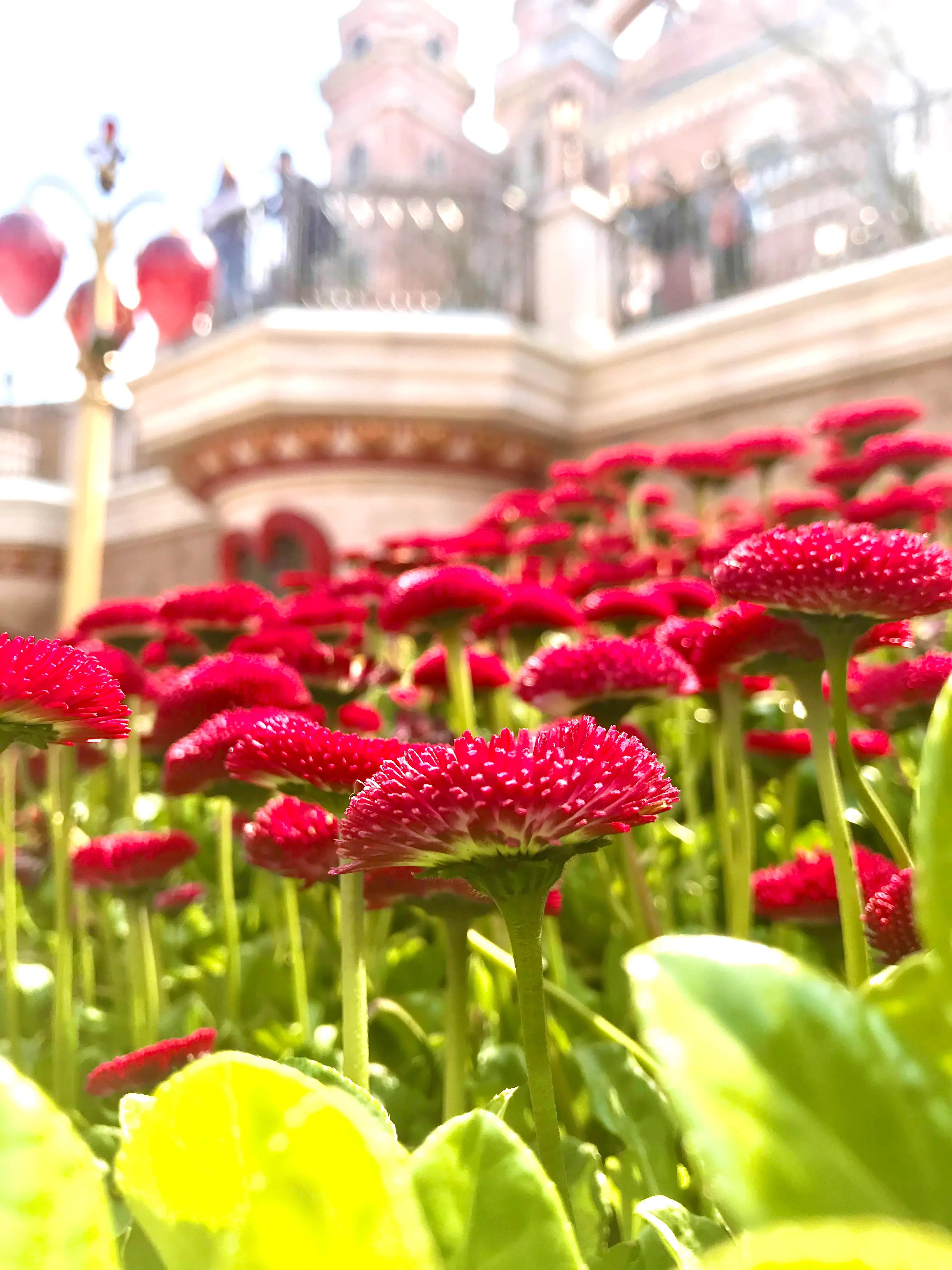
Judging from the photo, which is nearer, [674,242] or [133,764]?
[133,764]

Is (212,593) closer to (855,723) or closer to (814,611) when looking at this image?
(814,611)

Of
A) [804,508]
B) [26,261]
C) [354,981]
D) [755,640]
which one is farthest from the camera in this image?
[26,261]

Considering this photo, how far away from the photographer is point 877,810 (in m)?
0.38

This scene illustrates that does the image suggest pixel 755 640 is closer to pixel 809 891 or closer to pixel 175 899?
pixel 809 891

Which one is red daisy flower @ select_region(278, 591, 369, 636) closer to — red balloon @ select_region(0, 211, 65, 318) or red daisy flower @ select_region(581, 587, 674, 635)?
red daisy flower @ select_region(581, 587, 674, 635)

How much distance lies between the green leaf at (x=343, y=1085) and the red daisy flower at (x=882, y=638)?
268 mm

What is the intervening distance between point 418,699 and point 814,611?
2.02ft

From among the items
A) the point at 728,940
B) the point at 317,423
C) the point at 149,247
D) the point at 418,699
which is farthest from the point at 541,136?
the point at 728,940

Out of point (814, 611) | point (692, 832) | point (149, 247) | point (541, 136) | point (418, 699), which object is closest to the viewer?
point (814, 611)

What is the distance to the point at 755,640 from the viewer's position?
407mm

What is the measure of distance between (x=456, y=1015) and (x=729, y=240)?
3.59 metres

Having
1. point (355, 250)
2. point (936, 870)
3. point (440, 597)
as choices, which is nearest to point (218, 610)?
point (440, 597)

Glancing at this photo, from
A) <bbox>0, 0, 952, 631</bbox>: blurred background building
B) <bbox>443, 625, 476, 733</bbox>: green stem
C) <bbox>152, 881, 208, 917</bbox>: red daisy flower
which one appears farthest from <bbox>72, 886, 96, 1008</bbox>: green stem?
<bbox>0, 0, 952, 631</bbox>: blurred background building

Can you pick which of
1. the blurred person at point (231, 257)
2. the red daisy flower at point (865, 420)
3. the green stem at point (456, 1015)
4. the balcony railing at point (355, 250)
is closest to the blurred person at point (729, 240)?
the balcony railing at point (355, 250)
